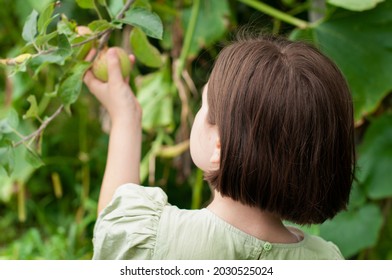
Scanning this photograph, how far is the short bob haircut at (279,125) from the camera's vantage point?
764 millimetres

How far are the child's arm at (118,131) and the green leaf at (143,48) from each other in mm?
41

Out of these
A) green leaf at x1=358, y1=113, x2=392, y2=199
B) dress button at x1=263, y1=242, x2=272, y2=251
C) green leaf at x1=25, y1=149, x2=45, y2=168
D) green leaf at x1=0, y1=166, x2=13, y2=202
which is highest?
green leaf at x1=25, y1=149, x2=45, y2=168

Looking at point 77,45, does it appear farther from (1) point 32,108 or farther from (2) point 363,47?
(2) point 363,47

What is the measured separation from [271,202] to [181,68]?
729 millimetres

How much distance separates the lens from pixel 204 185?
1788mm

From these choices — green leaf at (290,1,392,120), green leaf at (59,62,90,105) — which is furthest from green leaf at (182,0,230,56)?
green leaf at (59,62,90,105)

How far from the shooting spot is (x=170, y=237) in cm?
79

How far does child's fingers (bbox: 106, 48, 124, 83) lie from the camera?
0.96 metres

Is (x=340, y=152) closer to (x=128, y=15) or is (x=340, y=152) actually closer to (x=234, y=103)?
(x=234, y=103)

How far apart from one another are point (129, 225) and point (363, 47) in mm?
776

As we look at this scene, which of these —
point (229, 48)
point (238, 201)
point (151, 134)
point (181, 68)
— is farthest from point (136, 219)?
point (151, 134)

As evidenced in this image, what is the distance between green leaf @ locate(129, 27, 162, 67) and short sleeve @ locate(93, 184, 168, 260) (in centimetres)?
24

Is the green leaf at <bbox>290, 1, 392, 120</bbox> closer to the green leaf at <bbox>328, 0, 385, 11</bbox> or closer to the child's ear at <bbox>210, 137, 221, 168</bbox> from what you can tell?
the green leaf at <bbox>328, 0, 385, 11</bbox>

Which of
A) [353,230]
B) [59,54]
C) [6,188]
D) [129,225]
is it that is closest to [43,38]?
[59,54]
